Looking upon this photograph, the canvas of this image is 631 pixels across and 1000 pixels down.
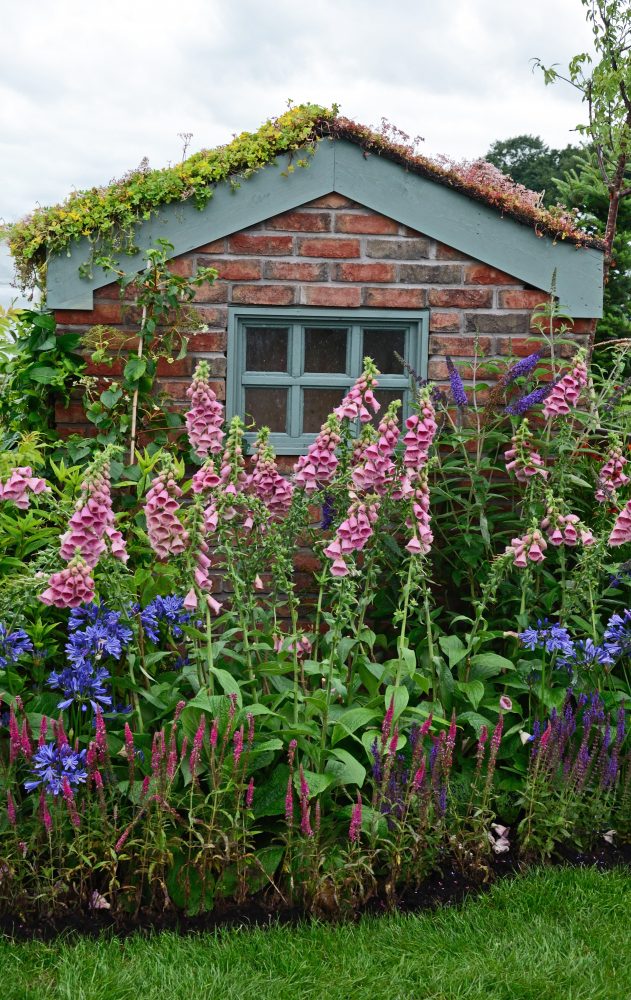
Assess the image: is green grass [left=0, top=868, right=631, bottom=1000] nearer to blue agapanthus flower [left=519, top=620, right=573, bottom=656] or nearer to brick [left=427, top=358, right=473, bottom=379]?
blue agapanthus flower [left=519, top=620, right=573, bottom=656]

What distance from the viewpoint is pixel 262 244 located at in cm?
445

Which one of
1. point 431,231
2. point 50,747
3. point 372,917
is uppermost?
point 431,231

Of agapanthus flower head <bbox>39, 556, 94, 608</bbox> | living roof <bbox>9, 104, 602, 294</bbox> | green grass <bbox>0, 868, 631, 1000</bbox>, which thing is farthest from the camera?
living roof <bbox>9, 104, 602, 294</bbox>

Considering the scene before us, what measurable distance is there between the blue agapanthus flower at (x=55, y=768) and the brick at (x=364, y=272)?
8.87 ft

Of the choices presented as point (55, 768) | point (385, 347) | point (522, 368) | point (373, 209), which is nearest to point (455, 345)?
point (385, 347)

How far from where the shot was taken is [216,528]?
10.0ft

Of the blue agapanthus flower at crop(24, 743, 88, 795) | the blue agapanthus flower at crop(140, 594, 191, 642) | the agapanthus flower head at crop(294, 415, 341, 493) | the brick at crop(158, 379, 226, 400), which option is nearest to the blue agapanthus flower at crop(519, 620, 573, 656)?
the agapanthus flower head at crop(294, 415, 341, 493)

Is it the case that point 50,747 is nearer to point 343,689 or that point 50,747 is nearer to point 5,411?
point 343,689

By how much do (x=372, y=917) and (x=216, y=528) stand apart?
128 centimetres

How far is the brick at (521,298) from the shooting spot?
458 cm

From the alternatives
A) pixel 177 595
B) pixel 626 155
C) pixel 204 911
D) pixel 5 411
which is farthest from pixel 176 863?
pixel 626 155

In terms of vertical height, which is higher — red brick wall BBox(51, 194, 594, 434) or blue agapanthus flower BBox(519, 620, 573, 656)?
red brick wall BBox(51, 194, 594, 434)

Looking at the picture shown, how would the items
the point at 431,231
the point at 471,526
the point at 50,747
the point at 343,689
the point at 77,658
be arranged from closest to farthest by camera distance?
the point at 50,747 < the point at 77,658 < the point at 343,689 < the point at 471,526 < the point at 431,231

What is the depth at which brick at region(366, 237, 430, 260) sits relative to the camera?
450cm
